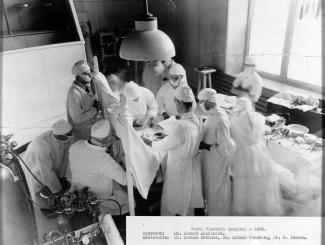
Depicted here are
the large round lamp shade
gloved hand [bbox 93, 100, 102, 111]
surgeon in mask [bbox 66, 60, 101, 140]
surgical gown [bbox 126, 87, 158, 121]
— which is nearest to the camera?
the large round lamp shade

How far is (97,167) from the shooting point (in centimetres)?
179

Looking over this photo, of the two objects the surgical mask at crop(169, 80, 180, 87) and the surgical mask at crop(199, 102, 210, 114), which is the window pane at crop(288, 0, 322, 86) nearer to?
the surgical mask at crop(199, 102, 210, 114)

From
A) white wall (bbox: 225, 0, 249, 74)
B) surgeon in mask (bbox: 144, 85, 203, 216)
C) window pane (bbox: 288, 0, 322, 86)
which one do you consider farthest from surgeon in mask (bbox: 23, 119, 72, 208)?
window pane (bbox: 288, 0, 322, 86)

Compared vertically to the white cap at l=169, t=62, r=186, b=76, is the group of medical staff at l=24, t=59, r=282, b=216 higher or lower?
lower

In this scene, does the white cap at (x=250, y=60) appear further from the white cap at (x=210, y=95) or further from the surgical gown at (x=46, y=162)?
the surgical gown at (x=46, y=162)

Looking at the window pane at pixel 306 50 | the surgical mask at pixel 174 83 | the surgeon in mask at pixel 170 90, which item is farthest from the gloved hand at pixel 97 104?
the window pane at pixel 306 50

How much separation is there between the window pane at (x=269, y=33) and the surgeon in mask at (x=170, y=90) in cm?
60

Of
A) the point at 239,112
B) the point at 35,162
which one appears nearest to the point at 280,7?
the point at 239,112

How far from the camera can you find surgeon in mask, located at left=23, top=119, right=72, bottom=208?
1884 mm

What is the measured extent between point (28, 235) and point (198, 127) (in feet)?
4.09

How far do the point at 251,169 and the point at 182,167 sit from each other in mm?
481

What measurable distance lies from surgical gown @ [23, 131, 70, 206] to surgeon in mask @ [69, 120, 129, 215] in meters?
0.25

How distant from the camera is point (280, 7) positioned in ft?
6.39

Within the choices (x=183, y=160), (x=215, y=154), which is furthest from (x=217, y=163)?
(x=183, y=160)
